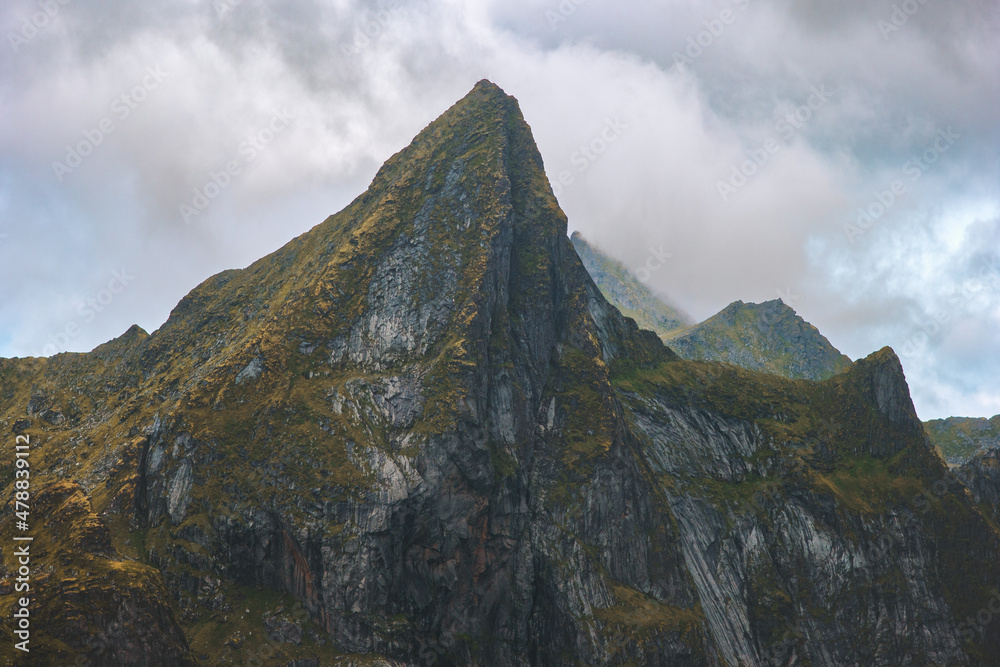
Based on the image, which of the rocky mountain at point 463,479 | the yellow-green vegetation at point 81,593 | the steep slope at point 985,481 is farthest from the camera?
the steep slope at point 985,481

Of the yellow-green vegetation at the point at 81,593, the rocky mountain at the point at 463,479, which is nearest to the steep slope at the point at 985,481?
the rocky mountain at the point at 463,479

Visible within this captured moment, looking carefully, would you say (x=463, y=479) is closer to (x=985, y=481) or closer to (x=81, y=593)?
(x=81, y=593)

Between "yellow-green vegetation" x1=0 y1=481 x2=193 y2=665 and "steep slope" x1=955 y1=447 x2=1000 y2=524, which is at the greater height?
"yellow-green vegetation" x1=0 y1=481 x2=193 y2=665

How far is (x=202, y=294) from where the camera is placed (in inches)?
7092

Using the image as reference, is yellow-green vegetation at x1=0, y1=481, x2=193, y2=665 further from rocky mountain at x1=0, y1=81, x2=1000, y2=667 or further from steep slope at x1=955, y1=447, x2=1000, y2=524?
steep slope at x1=955, y1=447, x2=1000, y2=524

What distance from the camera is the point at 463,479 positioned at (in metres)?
116

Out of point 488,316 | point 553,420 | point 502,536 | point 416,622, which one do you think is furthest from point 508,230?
point 416,622

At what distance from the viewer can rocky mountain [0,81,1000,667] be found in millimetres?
101938

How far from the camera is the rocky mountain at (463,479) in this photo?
10194 cm

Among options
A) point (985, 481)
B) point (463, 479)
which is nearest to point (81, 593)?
point (463, 479)

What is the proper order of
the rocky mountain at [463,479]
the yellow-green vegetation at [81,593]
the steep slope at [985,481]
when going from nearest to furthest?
1. the yellow-green vegetation at [81,593]
2. the rocky mountain at [463,479]
3. the steep slope at [985,481]

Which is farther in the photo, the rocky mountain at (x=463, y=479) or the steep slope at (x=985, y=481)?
the steep slope at (x=985, y=481)

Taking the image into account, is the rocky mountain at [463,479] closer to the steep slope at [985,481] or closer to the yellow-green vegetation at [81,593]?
the yellow-green vegetation at [81,593]

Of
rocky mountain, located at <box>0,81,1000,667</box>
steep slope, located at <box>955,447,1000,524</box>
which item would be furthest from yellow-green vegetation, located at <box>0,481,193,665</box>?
steep slope, located at <box>955,447,1000,524</box>
